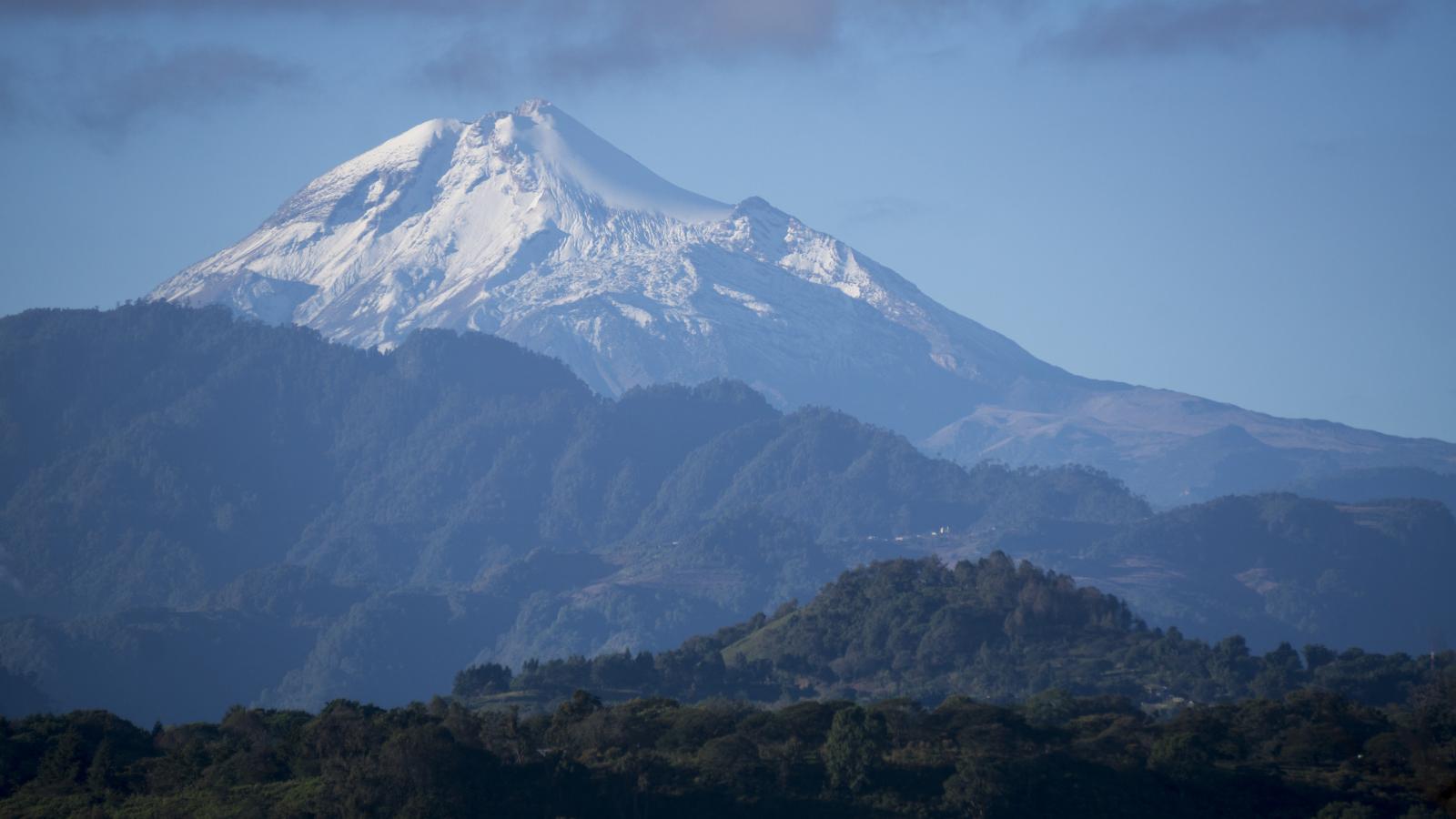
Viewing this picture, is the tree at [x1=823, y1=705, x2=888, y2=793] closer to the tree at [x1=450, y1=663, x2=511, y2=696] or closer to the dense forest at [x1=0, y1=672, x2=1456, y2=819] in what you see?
the dense forest at [x1=0, y1=672, x2=1456, y2=819]

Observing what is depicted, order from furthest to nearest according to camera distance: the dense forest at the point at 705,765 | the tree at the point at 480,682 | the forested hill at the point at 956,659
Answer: the forested hill at the point at 956,659
the tree at the point at 480,682
the dense forest at the point at 705,765

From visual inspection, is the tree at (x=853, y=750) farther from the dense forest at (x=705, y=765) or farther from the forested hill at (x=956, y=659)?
the forested hill at (x=956, y=659)

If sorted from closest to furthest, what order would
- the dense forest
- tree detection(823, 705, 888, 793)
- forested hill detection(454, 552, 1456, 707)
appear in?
the dense forest → tree detection(823, 705, 888, 793) → forested hill detection(454, 552, 1456, 707)

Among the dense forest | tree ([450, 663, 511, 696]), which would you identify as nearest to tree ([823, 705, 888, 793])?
the dense forest

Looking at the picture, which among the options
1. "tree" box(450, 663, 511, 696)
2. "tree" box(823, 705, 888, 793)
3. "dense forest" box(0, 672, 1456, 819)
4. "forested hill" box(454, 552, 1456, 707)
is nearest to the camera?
"dense forest" box(0, 672, 1456, 819)

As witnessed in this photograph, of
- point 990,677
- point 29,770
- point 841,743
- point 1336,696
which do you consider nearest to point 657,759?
point 841,743

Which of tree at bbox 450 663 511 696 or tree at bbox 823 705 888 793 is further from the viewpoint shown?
tree at bbox 450 663 511 696

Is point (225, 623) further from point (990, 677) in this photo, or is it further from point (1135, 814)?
point (1135, 814)

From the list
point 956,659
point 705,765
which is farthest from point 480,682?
point 705,765

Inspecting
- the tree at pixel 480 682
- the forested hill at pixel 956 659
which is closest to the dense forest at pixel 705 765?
the forested hill at pixel 956 659
